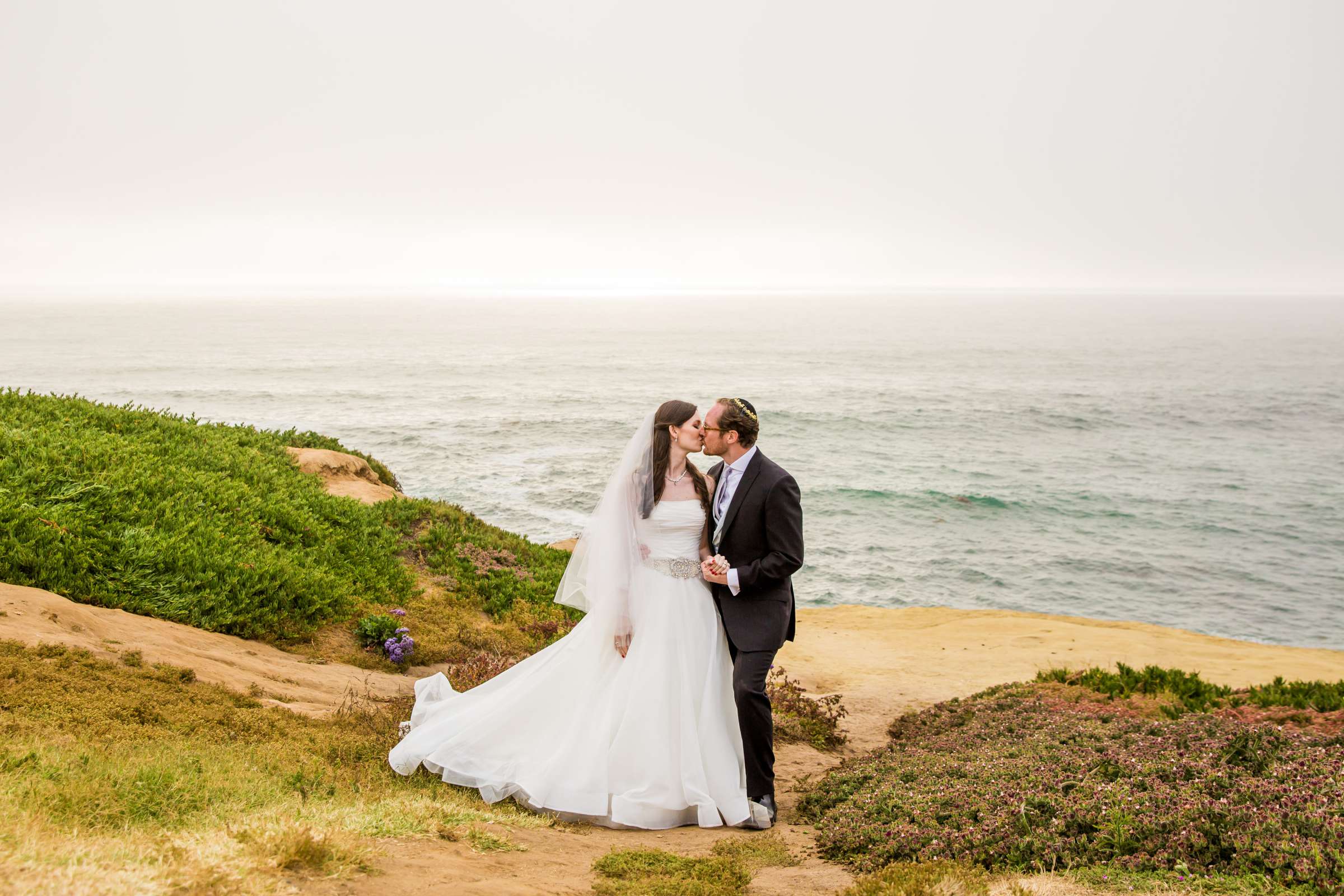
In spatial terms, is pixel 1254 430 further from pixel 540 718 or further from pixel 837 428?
pixel 540 718

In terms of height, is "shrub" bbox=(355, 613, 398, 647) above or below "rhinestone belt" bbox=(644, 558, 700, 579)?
below

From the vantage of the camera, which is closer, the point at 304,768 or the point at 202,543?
the point at 304,768

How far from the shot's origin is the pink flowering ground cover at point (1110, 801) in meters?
4.79

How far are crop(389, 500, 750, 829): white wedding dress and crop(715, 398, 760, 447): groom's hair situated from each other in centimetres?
70

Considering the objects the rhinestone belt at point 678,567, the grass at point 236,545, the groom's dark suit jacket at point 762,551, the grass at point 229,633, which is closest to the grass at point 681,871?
the grass at point 229,633

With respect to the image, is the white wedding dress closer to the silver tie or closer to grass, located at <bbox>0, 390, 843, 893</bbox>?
the silver tie

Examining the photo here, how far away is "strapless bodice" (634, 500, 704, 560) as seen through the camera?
7.32 meters

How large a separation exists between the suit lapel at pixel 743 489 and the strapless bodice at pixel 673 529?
22cm

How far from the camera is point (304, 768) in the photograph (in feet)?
21.0

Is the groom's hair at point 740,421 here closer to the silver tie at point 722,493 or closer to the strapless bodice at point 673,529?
the silver tie at point 722,493

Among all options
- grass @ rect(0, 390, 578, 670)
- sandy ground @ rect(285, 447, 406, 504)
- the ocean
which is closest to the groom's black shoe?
grass @ rect(0, 390, 578, 670)

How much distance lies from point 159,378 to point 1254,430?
74123 mm

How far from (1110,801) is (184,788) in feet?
18.4

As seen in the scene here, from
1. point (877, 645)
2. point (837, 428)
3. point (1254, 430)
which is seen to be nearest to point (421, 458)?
point (837, 428)
